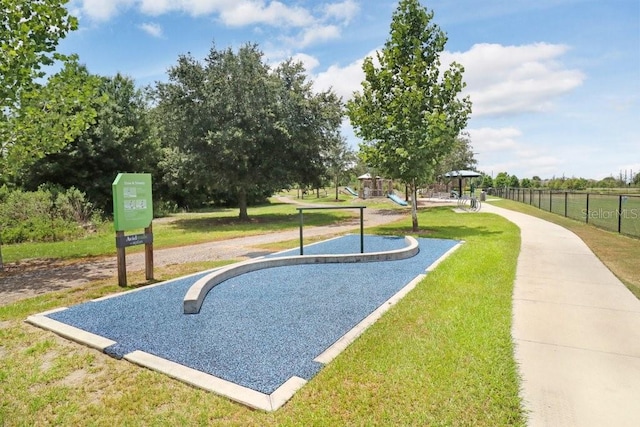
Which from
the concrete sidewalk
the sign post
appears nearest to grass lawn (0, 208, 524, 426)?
the concrete sidewalk

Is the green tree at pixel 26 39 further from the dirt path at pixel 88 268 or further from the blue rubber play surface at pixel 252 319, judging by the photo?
the blue rubber play surface at pixel 252 319

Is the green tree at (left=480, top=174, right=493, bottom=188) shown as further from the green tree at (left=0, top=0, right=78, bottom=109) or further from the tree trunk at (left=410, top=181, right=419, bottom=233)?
the green tree at (left=0, top=0, right=78, bottom=109)

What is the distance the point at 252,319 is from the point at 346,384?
1812mm

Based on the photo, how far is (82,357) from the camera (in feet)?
11.9

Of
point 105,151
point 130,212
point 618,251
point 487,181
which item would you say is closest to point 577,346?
point 130,212

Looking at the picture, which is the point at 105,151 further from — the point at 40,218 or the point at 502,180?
the point at 502,180

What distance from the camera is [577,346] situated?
3664 millimetres

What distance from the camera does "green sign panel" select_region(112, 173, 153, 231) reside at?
6.09m

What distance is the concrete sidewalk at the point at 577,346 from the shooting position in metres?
2.67

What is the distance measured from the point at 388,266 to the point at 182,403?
5210 millimetres

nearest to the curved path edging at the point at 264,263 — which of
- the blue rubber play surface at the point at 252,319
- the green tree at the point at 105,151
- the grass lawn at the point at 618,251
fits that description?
the blue rubber play surface at the point at 252,319

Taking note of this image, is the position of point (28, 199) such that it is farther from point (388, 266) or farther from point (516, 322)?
point (516, 322)

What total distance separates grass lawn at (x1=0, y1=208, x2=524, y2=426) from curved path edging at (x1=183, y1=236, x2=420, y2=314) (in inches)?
61.0

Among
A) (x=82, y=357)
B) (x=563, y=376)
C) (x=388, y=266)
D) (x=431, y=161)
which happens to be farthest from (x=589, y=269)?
(x=82, y=357)
